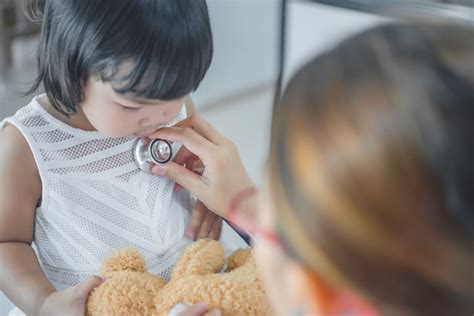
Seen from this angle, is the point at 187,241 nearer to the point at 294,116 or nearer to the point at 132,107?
the point at 132,107

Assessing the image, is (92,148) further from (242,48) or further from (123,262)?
(242,48)

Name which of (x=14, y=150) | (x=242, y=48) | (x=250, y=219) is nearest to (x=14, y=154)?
(x=14, y=150)

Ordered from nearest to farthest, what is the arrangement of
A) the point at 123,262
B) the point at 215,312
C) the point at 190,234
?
the point at 215,312
the point at 123,262
the point at 190,234

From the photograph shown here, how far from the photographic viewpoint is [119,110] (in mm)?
658

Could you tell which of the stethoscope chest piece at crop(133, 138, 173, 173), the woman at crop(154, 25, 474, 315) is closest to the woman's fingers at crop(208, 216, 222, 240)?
the stethoscope chest piece at crop(133, 138, 173, 173)

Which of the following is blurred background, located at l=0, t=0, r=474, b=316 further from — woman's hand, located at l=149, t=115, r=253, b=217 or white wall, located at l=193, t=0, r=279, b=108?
woman's hand, located at l=149, t=115, r=253, b=217

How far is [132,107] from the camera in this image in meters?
0.66

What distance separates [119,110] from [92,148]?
111mm

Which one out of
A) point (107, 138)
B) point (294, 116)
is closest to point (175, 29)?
point (107, 138)

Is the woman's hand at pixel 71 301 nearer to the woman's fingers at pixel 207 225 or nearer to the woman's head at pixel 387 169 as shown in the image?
the woman's fingers at pixel 207 225

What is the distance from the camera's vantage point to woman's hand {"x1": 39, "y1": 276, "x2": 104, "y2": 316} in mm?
644

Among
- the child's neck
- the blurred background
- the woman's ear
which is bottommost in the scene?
the blurred background

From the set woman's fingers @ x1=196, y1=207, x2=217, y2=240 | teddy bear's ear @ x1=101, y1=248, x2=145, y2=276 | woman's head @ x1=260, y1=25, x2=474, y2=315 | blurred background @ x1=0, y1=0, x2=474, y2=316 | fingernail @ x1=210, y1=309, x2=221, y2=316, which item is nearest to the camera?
woman's head @ x1=260, y1=25, x2=474, y2=315

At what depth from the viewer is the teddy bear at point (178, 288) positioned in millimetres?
605
